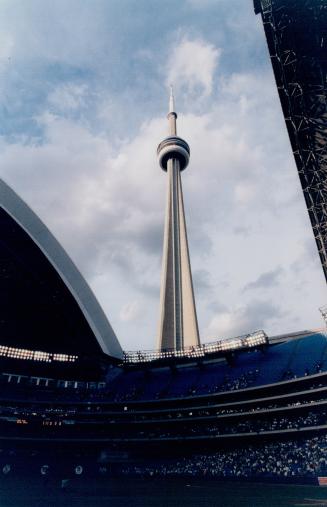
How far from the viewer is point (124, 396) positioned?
56406mm

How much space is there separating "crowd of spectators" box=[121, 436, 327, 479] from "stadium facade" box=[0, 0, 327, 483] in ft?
0.49

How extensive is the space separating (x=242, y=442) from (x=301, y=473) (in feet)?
36.2

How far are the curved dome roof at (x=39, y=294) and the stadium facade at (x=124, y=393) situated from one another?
0.18 meters

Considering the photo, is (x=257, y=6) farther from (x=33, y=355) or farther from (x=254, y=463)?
(x=33, y=355)

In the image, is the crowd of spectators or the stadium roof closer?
the stadium roof

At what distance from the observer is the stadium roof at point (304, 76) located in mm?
16109

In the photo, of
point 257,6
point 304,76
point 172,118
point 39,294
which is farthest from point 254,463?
point 172,118

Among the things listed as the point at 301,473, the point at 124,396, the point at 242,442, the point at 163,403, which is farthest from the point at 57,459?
the point at 301,473

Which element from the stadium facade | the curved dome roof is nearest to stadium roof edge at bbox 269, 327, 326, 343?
the stadium facade

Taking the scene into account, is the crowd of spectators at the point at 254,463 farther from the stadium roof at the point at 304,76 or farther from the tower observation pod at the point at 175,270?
the tower observation pod at the point at 175,270

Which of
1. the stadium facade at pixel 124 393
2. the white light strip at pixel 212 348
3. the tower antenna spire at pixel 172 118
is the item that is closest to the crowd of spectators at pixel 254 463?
the stadium facade at pixel 124 393

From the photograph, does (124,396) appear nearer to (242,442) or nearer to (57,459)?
(57,459)

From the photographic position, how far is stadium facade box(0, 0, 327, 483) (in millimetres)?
42938

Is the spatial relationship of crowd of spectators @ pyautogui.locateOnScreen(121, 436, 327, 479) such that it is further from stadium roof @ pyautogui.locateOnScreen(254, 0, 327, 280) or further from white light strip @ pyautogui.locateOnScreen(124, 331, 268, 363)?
stadium roof @ pyautogui.locateOnScreen(254, 0, 327, 280)
